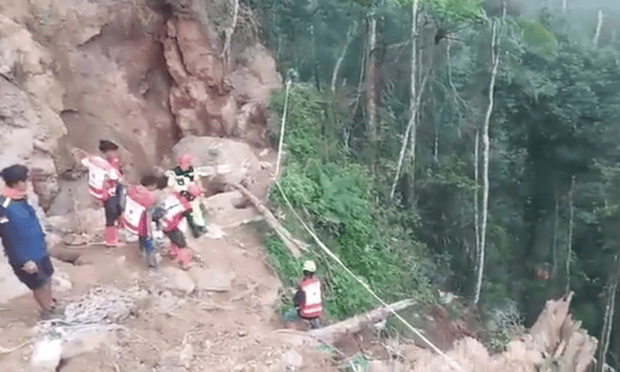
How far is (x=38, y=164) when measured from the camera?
3.89m

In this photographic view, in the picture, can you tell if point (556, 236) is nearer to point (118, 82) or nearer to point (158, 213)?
point (158, 213)

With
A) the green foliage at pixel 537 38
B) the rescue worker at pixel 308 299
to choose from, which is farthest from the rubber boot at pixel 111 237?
the green foliage at pixel 537 38

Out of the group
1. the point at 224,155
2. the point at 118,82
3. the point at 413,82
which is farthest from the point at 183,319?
the point at 413,82

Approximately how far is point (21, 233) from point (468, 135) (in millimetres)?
4398

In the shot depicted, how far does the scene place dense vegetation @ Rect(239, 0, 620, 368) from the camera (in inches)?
211

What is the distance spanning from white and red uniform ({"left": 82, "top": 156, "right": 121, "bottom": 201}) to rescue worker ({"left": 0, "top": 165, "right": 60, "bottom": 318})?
0.77m

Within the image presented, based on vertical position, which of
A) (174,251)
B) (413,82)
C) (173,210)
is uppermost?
(413,82)

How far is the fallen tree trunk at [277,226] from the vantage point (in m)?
4.47

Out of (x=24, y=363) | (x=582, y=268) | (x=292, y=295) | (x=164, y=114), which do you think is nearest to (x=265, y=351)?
(x=292, y=295)

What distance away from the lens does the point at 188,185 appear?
382cm

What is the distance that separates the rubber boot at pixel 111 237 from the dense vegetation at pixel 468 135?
6.17 ft

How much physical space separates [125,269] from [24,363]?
36.4 inches

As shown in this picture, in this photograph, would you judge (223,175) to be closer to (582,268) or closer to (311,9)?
(311,9)

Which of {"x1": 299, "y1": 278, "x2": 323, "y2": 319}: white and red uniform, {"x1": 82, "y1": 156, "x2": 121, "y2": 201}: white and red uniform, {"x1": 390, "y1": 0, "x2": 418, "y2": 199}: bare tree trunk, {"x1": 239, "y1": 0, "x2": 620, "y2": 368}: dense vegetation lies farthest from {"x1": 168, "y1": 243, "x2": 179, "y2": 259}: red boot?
{"x1": 390, "y1": 0, "x2": 418, "y2": 199}: bare tree trunk
